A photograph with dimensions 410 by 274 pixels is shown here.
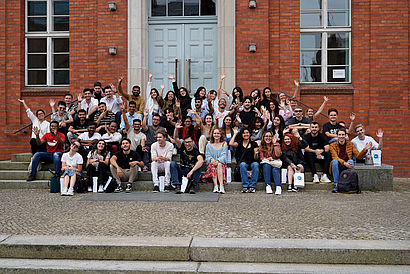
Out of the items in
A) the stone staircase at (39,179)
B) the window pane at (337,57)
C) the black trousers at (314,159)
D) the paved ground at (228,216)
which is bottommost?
the paved ground at (228,216)

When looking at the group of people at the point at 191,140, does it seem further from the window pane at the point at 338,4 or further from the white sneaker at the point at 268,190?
the window pane at the point at 338,4

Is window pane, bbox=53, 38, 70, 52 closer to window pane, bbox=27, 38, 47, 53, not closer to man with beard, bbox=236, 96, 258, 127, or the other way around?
window pane, bbox=27, 38, 47, 53

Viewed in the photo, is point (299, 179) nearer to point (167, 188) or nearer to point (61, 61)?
point (167, 188)

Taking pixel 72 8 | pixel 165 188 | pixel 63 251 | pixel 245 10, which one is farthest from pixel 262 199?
pixel 72 8

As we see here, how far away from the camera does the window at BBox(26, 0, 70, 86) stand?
1376cm

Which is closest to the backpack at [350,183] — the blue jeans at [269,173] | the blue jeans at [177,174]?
the blue jeans at [269,173]

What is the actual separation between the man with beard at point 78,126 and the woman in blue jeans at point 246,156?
3.94 meters

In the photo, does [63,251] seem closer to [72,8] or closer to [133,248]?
[133,248]

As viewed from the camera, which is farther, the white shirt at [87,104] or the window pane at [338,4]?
the window pane at [338,4]

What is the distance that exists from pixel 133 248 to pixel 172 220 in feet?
4.80

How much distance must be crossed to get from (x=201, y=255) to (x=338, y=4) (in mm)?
10298

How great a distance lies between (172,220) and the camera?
6.81 metres

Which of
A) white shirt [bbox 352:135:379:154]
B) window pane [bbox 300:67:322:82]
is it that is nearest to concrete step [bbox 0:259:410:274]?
white shirt [bbox 352:135:379:154]

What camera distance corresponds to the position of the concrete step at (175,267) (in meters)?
5.04
